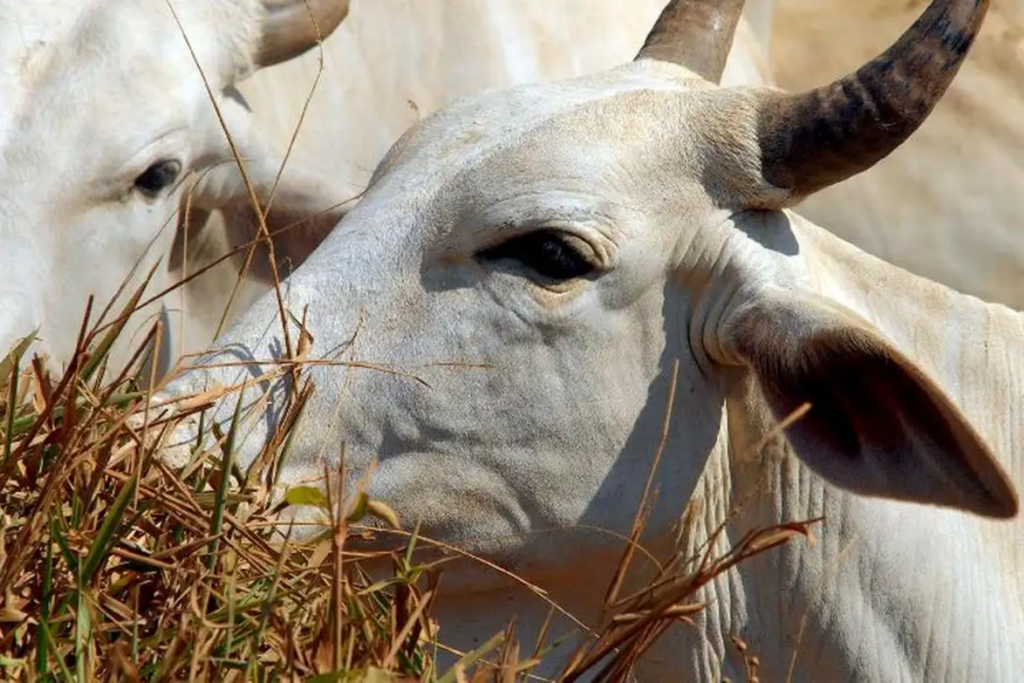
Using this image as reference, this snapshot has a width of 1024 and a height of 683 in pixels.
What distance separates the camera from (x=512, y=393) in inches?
143

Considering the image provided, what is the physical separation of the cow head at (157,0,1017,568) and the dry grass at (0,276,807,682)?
1.58 ft

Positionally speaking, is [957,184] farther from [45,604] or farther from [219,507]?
[45,604]

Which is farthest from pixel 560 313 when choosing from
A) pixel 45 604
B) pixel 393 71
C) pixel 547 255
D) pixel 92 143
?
pixel 393 71

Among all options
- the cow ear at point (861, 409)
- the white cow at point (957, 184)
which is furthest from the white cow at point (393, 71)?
the cow ear at point (861, 409)

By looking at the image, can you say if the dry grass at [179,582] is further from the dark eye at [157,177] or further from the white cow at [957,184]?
the white cow at [957,184]

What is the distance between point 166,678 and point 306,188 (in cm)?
338

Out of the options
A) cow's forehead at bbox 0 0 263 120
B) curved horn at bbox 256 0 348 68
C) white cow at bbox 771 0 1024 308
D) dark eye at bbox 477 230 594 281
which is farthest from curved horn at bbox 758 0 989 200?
white cow at bbox 771 0 1024 308

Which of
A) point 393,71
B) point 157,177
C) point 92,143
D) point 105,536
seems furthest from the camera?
point 393,71

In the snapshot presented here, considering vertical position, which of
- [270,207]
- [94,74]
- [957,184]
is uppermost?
[94,74]

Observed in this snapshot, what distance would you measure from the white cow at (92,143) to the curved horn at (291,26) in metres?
0.11

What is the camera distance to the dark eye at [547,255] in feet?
11.7

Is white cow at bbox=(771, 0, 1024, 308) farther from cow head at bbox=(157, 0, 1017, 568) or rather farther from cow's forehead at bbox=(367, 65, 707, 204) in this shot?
cow head at bbox=(157, 0, 1017, 568)

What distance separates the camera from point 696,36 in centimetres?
428

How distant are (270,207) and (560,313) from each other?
2.42 meters
